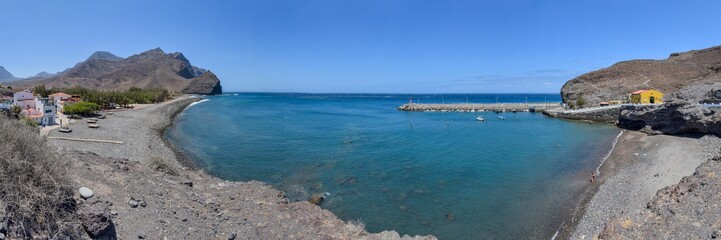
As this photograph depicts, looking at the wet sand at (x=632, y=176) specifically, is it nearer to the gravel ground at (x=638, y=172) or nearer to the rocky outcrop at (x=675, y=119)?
the gravel ground at (x=638, y=172)

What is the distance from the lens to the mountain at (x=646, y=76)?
70.6m

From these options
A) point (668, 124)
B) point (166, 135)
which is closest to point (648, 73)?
point (668, 124)

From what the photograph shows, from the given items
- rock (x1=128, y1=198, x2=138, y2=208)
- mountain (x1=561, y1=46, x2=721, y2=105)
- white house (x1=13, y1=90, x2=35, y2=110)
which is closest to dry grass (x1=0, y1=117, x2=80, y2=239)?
rock (x1=128, y1=198, x2=138, y2=208)

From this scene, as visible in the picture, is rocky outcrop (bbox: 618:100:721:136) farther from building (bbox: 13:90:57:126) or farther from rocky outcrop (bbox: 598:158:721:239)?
building (bbox: 13:90:57:126)

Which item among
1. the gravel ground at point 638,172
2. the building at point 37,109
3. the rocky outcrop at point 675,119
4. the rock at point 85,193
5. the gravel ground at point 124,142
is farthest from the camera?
the building at point 37,109

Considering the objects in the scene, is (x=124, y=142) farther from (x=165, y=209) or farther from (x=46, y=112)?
(x=165, y=209)

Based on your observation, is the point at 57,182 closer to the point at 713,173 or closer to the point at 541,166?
the point at 713,173

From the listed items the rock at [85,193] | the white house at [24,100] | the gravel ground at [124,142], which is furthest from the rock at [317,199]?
the white house at [24,100]

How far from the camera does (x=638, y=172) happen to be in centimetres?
2312

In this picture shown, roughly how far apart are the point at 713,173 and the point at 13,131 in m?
Result: 20.5

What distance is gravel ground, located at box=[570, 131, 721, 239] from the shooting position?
16.6 m

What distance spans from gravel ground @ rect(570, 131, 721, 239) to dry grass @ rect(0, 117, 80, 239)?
49.0 feet

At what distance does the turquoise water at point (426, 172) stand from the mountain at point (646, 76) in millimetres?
36755

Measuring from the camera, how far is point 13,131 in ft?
25.7
